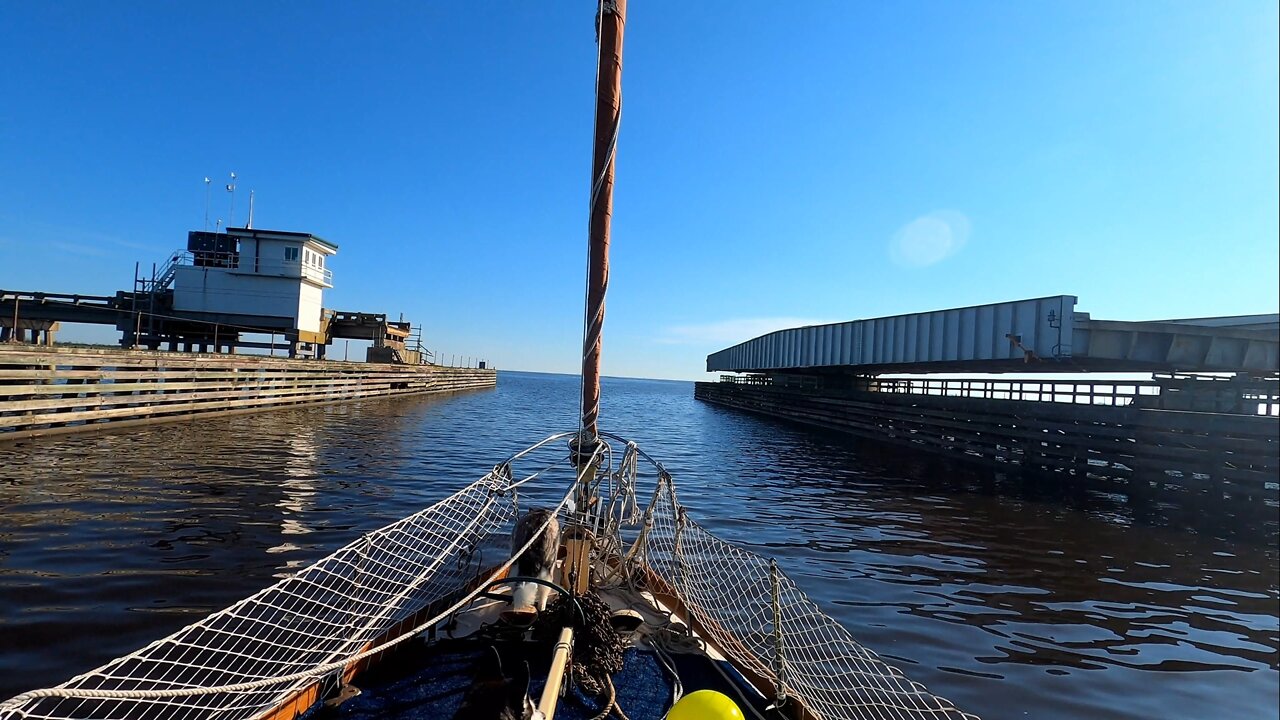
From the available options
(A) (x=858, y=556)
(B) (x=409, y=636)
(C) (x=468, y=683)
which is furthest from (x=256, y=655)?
(A) (x=858, y=556)

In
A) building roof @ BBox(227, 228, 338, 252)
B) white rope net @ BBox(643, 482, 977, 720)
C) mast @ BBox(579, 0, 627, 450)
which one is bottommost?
white rope net @ BBox(643, 482, 977, 720)

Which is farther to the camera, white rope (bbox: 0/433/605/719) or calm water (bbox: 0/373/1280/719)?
calm water (bbox: 0/373/1280/719)

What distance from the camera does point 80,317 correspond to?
2788 cm

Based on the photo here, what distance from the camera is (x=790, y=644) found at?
634 cm

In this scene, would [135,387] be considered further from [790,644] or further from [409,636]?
[790,644]

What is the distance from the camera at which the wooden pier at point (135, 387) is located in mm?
13805

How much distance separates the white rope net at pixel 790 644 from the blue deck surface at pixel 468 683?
367mm

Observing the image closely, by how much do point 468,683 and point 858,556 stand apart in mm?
7148

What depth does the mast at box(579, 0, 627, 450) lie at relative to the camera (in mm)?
5172

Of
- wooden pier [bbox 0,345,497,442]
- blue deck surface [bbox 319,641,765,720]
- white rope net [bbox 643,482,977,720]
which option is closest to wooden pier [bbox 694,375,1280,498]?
white rope net [bbox 643,482,977,720]

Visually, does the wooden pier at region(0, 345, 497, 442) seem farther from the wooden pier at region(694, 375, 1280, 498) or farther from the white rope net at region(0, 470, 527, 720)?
the wooden pier at region(694, 375, 1280, 498)

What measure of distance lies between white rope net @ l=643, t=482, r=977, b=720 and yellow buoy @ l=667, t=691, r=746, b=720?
1.18 metres

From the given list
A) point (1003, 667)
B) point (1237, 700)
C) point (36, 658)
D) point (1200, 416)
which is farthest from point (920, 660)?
point (1200, 416)

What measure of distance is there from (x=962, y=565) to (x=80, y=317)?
35.0 metres
